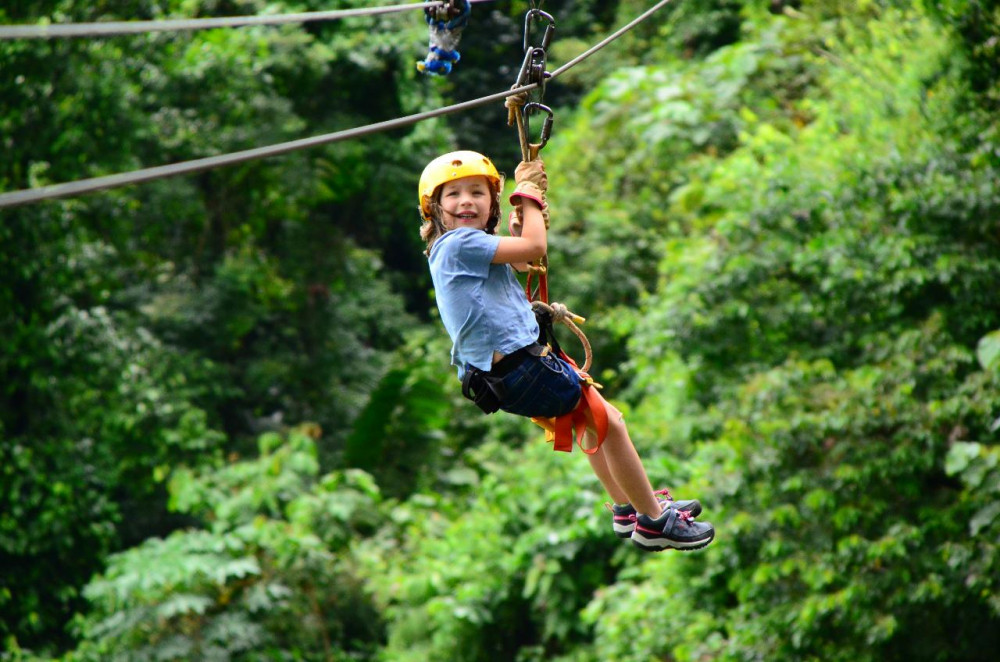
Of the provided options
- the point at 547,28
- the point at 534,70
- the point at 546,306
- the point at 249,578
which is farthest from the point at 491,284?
the point at 249,578

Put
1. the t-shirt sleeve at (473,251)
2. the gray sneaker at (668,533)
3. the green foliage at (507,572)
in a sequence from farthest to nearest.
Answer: the green foliage at (507,572) → the gray sneaker at (668,533) → the t-shirt sleeve at (473,251)

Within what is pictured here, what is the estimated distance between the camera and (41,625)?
9.39 metres

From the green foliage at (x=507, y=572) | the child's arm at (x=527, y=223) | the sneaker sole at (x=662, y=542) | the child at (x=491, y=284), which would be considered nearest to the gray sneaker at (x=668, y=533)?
the sneaker sole at (x=662, y=542)

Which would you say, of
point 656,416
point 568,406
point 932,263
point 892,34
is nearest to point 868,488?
point 932,263

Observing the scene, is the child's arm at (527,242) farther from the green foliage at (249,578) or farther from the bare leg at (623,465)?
the green foliage at (249,578)

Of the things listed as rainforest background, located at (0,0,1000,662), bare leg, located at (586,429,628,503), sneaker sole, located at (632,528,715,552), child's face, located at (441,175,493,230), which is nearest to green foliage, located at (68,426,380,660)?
rainforest background, located at (0,0,1000,662)

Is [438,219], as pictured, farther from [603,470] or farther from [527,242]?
[603,470]

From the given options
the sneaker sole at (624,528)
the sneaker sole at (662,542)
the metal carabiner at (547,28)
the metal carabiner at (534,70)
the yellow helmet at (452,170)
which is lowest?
the sneaker sole at (624,528)

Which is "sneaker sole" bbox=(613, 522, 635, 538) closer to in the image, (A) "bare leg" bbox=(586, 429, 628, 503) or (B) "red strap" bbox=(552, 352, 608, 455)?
(A) "bare leg" bbox=(586, 429, 628, 503)

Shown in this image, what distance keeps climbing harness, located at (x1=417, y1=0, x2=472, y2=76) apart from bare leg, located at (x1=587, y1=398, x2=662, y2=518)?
1.14 m

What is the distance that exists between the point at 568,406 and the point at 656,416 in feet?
19.1

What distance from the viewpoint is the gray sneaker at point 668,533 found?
11.8ft

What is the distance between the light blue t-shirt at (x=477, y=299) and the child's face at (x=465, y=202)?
0.20 ft

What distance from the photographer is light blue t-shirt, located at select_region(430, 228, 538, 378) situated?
324 centimetres
